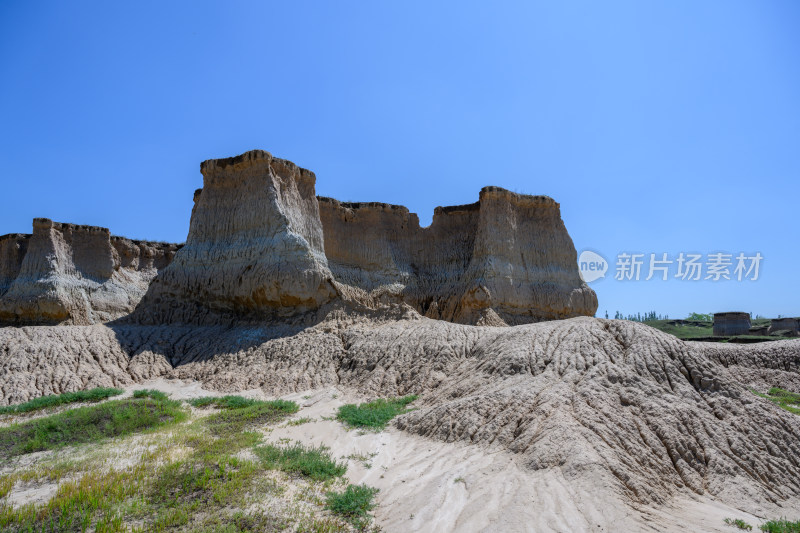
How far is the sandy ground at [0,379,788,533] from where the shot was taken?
5.30m

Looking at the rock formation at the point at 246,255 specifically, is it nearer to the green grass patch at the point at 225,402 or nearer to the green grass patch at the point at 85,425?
the green grass patch at the point at 225,402

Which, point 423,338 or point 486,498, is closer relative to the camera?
point 486,498

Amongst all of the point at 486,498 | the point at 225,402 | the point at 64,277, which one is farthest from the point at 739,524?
the point at 64,277

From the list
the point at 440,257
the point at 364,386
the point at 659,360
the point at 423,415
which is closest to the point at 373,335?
the point at 364,386

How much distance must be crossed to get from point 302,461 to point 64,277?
27359 mm

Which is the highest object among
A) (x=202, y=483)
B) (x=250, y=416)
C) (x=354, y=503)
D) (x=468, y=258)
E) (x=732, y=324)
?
(x=468, y=258)

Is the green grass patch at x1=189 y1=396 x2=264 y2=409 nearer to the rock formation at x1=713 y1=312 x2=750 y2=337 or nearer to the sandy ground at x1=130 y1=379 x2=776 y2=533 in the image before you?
the sandy ground at x1=130 y1=379 x2=776 y2=533

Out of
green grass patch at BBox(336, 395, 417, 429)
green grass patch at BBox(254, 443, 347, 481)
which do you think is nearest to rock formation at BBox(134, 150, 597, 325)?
green grass patch at BBox(336, 395, 417, 429)

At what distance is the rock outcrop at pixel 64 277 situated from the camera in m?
26.1

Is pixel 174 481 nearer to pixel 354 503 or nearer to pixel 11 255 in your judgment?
pixel 354 503

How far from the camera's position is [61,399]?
11.3 m

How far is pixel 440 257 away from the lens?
88.6 ft

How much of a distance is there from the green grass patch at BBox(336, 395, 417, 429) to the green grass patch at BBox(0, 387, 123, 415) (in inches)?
247

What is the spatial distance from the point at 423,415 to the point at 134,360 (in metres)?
10.1
